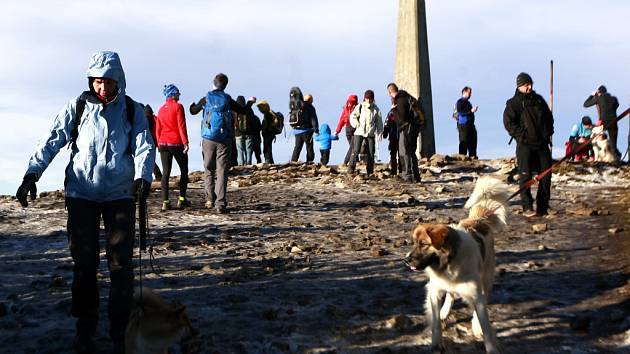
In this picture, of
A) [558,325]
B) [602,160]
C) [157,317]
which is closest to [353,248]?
[558,325]

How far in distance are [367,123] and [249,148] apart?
19.3ft

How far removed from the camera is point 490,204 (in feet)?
23.7

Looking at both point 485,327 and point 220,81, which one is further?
point 220,81

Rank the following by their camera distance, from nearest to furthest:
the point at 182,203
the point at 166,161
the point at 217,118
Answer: the point at 217,118 → the point at 166,161 → the point at 182,203

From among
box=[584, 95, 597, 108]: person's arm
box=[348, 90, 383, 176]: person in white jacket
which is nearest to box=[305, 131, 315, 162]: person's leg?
box=[348, 90, 383, 176]: person in white jacket

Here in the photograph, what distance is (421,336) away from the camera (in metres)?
6.42

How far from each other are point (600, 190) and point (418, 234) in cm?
1098

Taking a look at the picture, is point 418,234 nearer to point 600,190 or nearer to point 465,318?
point 465,318

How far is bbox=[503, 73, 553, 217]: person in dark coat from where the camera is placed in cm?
1170

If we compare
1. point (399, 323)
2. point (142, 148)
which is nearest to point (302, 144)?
point (399, 323)

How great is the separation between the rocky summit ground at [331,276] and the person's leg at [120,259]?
1.94ft

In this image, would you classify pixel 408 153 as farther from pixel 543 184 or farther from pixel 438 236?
pixel 438 236

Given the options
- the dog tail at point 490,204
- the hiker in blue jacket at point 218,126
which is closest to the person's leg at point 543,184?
the dog tail at point 490,204

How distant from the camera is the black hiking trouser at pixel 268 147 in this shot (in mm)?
22578
